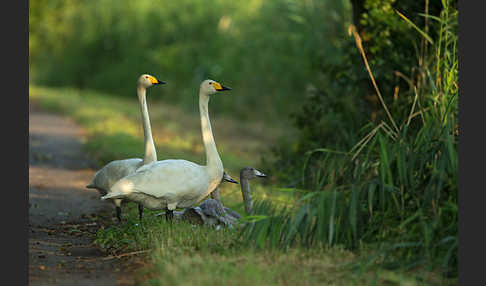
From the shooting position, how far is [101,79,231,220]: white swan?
20.1 feet

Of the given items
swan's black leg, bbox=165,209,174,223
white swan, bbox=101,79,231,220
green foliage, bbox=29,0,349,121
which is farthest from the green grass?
green foliage, bbox=29,0,349,121

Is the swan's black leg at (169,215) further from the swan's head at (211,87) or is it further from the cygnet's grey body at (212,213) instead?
the swan's head at (211,87)

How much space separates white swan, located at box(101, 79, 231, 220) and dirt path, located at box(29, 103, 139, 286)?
2.02ft

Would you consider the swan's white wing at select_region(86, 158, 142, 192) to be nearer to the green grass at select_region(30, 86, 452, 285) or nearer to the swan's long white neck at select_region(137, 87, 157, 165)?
the swan's long white neck at select_region(137, 87, 157, 165)

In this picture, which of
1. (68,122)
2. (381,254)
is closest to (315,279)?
(381,254)

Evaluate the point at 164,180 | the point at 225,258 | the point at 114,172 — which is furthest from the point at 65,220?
the point at 225,258

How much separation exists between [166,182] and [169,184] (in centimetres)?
3

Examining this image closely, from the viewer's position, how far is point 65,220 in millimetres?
7668

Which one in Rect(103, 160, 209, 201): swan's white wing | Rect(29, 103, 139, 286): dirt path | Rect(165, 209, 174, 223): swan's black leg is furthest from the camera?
Rect(165, 209, 174, 223): swan's black leg

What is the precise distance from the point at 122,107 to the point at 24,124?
16029 mm

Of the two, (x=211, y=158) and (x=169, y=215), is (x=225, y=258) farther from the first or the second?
(x=211, y=158)

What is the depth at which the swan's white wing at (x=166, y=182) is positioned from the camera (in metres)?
6.12

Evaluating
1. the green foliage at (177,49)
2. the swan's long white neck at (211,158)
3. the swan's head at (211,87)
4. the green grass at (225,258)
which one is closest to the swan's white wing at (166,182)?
the swan's long white neck at (211,158)

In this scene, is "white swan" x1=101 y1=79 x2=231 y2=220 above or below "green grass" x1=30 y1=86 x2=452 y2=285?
above
